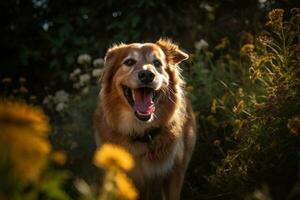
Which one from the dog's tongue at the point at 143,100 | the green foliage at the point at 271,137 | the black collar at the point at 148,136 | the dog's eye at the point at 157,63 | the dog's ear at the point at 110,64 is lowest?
the green foliage at the point at 271,137

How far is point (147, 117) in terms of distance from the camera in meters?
4.60

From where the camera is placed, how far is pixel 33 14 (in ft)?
29.0

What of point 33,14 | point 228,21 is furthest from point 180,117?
point 33,14

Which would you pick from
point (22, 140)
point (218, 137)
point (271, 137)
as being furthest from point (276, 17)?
point (22, 140)

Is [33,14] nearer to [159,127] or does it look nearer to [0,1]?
[0,1]

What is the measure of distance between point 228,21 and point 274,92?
185 inches

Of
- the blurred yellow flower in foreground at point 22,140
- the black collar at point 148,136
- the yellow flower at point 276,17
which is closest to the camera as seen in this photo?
the blurred yellow flower in foreground at point 22,140

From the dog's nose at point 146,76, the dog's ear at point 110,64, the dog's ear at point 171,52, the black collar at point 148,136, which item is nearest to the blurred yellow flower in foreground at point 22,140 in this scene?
the dog's nose at point 146,76

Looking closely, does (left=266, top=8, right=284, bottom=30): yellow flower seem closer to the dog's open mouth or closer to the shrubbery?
the shrubbery

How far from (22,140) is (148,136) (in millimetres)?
3486

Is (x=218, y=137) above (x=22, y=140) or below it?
above

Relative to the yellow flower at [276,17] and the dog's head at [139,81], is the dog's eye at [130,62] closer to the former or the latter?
the dog's head at [139,81]

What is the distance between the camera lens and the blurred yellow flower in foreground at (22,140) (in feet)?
4.28

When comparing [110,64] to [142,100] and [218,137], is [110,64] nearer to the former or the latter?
[142,100]
